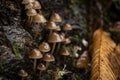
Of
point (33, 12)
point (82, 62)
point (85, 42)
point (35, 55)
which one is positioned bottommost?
point (82, 62)

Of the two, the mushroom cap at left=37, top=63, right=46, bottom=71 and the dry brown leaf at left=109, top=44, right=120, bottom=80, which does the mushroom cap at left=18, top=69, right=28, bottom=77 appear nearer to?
the mushroom cap at left=37, top=63, right=46, bottom=71

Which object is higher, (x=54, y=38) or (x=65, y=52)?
(x=54, y=38)

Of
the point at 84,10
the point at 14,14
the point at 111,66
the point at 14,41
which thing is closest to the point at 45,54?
the point at 14,41

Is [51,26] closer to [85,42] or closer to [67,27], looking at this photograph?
[67,27]

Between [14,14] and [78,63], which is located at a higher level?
[14,14]

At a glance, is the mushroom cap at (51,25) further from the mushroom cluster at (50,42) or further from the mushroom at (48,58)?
the mushroom at (48,58)

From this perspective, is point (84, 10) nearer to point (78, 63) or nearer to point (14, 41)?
point (78, 63)

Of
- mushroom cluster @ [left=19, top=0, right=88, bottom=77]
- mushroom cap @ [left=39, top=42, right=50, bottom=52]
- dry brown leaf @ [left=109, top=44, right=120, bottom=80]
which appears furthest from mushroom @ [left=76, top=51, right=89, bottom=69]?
mushroom cap @ [left=39, top=42, right=50, bottom=52]

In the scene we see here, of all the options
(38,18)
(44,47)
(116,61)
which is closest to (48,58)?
(44,47)
